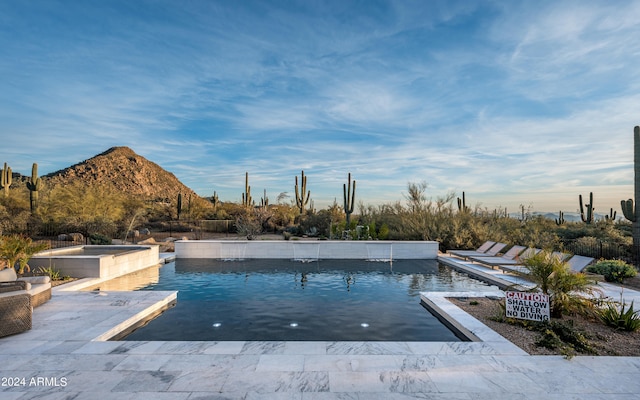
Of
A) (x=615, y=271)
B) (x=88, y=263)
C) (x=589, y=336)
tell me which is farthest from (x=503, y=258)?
(x=88, y=263)

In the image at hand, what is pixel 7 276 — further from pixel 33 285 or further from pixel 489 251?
pixel 489 251

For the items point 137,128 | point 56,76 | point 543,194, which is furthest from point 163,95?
point 543,194

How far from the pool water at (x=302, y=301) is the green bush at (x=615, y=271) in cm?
306

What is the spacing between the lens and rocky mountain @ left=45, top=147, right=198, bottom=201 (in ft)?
136

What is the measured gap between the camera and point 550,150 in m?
14.7

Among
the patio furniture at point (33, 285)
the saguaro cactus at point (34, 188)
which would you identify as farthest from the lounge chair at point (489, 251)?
the saguaro cactus at point (34, 188)

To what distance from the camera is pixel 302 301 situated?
6.79 metres

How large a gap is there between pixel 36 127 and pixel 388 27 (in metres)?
16.0

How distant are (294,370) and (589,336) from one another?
372 centimetres

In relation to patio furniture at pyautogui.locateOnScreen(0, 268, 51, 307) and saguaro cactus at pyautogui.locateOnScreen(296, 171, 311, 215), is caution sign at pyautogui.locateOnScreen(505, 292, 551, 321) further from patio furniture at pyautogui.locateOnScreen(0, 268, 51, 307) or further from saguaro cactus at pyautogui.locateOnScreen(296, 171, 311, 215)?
saguaro cactus at pyautogui.locateOnScreen(296, 171, 311, 215)

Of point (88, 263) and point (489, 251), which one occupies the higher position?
point (88, 263)

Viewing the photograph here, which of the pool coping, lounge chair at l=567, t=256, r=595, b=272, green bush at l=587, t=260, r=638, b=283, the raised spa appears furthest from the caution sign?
the raised spa

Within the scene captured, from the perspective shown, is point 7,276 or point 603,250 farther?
point 603,250

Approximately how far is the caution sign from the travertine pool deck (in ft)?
2.04
